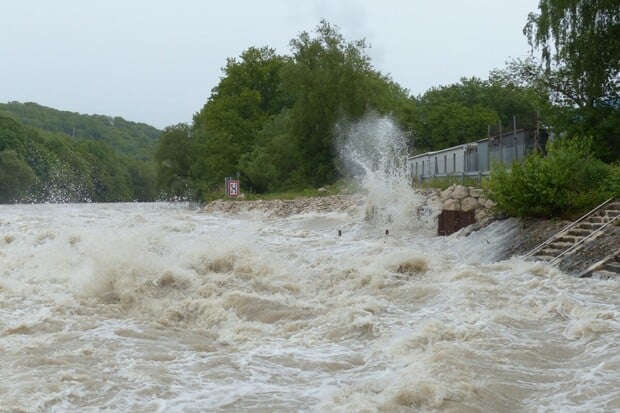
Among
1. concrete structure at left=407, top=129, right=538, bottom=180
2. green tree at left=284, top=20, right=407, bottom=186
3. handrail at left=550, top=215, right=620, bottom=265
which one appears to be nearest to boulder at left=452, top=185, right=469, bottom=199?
concrete structure at left=407, top=129, right=538, bottom=180

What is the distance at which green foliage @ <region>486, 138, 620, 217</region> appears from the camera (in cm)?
1673

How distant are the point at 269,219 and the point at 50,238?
16.5 meters

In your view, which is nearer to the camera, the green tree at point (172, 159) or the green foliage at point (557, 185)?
the green foliage at point (557, 185)

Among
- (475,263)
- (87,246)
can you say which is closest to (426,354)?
(475,263)

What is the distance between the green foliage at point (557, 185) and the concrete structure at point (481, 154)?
7.55m

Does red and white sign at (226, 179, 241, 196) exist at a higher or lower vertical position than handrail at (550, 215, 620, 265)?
higher

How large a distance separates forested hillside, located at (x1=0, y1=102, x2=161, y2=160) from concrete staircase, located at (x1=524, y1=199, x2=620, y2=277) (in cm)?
12607

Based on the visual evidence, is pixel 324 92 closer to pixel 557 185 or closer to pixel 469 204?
pixel 469 204

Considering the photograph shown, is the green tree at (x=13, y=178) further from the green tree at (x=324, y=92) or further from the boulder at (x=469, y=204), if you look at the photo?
the boulder at (x=469, y=204)

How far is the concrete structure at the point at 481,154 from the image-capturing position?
30.2m

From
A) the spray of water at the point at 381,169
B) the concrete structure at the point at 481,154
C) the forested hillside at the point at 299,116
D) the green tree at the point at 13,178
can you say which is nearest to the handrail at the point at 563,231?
the spray of water at the point at 381,169

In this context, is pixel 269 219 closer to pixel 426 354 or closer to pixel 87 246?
pixel 87 246

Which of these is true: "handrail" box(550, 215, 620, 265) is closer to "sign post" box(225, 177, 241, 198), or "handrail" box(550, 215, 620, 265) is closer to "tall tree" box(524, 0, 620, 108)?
"tall tree" box(524, 0, 620, 108)

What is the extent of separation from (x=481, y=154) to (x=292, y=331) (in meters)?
26.8
